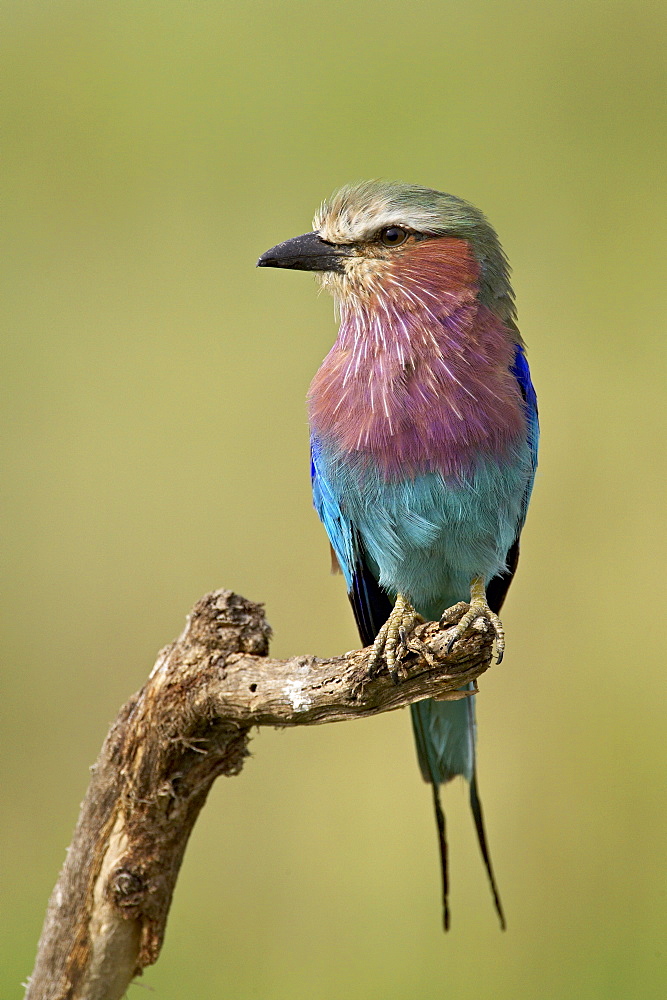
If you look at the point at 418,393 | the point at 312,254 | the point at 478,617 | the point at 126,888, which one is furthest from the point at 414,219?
the point at 126,888

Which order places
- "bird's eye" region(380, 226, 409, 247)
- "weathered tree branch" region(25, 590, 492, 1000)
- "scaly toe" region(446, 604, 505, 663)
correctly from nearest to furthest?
"scaly toe" region(446, 604, 505, 663) → "weathered tree branch" region(25, 590, 492, 1000) → "bird's eye" region(380, 226, 409, 247)

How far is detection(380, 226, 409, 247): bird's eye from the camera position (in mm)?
2521

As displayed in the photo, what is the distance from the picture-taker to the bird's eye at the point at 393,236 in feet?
8.27

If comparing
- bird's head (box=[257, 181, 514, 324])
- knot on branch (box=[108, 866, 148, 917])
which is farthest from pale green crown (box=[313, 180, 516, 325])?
knot on branch (box=[108, 866, 148, 917])

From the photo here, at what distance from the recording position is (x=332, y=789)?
407 cm

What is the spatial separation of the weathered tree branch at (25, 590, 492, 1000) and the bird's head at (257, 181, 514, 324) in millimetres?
770

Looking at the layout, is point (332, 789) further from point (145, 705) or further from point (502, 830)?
point (145, 705)

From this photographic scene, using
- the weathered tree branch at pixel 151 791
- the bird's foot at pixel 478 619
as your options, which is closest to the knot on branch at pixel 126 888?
the weathered tree branch at pixel 151 791

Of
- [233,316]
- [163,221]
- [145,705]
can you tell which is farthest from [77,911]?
[163,221]

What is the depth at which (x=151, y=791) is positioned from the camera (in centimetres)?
246

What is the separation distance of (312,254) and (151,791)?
131 cm

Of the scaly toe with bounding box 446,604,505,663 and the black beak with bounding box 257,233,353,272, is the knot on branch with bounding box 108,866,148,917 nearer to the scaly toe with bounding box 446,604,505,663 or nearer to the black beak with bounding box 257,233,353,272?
the scaly toe with bounding box 446,604,505,663

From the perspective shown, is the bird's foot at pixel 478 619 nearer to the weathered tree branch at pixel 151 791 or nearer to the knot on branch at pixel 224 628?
the weathered tree branch at pixel 151 791

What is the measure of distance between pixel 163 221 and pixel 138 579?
5.24 feet
